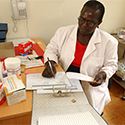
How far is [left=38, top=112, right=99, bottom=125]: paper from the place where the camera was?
25.0 inches

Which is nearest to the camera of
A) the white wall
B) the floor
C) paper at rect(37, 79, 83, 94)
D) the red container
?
paper at rect(37, 79, 83, 94)

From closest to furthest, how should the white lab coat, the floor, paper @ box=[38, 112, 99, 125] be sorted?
paper @ box=[38, 112, 99, 125]
the white lab coat
the floor

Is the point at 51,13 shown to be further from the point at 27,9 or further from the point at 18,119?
the point at 18,119

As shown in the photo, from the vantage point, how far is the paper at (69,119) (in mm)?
635

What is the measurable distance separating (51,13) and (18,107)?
1488 mm

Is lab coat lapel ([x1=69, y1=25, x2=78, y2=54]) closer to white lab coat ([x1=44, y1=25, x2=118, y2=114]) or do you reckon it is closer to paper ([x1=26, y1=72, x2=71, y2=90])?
white lab coat ([x1=44, y1=25, x2=118, y2=114])

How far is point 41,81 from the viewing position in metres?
0.93

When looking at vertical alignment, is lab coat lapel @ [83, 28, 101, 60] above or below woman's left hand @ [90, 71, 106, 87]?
above

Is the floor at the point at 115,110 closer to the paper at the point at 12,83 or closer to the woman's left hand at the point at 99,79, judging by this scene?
the woman's left hand at the point at 99,79

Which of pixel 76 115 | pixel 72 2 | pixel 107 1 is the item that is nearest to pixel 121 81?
pixel 107 1

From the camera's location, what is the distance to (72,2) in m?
1.88

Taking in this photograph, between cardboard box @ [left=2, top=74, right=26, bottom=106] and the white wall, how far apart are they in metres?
1.19

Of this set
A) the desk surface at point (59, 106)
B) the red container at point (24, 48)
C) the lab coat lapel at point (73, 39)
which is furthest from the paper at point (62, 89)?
the red container at point (24, 48)

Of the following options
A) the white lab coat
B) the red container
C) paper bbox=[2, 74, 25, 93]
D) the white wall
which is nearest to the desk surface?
paper bbox=[2, 74, 25, 93]
